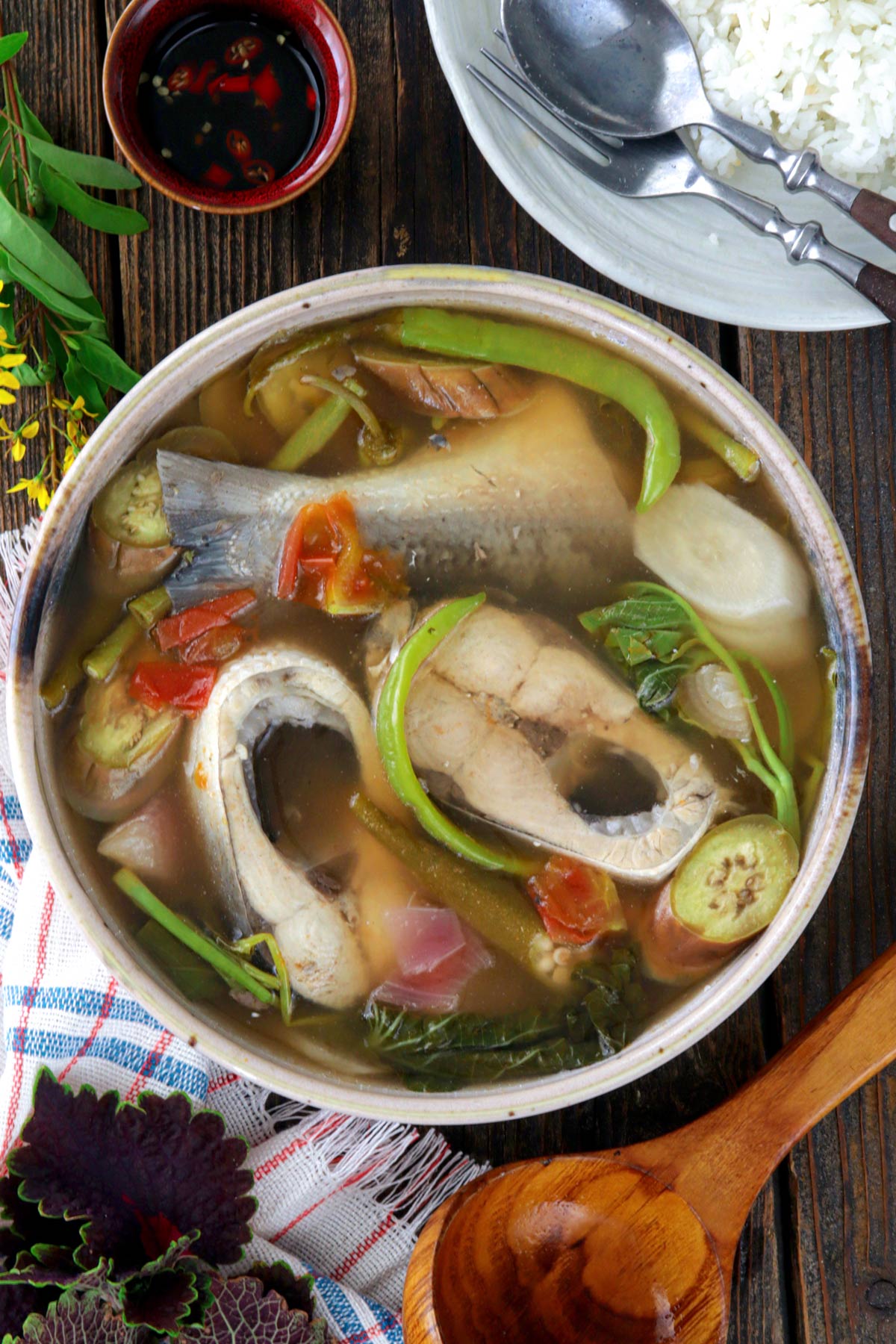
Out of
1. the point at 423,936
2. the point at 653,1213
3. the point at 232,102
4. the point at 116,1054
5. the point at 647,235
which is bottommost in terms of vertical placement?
A: the point at 653,1213

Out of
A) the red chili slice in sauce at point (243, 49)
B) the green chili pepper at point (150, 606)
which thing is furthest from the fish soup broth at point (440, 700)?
the red chili slice in sauce at point (243, 49)

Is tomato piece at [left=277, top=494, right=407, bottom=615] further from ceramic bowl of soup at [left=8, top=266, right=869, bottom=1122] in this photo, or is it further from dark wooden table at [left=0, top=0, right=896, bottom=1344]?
dark wooden table at [left=0, top=0, right=896, bottom=1344]

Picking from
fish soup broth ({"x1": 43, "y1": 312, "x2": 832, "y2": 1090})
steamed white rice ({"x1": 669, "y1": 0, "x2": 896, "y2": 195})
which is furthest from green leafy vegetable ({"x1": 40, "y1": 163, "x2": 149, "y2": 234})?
steamed white rice ({"x1": 669, "y1": 0, "x2": 896, "y2": 195})

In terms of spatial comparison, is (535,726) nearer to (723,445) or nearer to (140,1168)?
(723,445)

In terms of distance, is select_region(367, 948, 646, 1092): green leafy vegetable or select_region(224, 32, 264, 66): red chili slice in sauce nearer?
select_region(367, 948, 646, 1092): green leafy vegetable

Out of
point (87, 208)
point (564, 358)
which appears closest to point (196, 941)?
point (564, 358)

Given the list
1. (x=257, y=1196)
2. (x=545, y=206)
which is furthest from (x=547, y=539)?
(x=257, y=1196)
